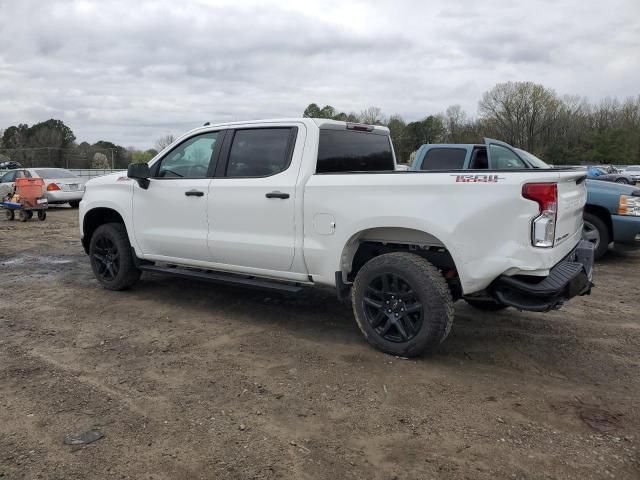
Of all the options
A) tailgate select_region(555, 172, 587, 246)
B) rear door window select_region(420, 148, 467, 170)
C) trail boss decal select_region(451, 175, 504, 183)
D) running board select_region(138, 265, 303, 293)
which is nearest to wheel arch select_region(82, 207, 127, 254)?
running board select_region(138, 265, 303, 293)

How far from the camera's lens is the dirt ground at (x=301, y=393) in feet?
9.64

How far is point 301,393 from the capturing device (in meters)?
3.79

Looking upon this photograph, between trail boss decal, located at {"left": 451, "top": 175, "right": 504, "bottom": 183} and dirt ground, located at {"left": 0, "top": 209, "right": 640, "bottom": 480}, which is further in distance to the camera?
trail boss decal, located at {"left": 451, "top": 175, "right": 504, "bottom": 183}

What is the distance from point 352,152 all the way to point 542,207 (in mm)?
2190

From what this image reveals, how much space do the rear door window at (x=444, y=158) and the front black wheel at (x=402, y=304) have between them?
539 cm

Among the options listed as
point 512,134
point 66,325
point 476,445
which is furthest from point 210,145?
Answer: point 512,134

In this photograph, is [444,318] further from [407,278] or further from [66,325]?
[66,325]

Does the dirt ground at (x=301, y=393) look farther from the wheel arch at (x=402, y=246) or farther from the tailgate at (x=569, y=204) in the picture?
the tailgate at (x=569, y=204)

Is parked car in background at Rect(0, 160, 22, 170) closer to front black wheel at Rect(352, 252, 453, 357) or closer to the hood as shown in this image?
the hood

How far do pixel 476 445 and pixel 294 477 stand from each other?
1078 millimetres

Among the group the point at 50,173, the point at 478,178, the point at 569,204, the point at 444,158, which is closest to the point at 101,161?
the point at 50,173

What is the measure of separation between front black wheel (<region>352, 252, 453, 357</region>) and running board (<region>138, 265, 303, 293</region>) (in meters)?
0.75

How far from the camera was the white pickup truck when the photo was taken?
12.7ft

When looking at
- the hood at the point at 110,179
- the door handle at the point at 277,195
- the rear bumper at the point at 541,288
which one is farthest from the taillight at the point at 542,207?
the hood at the point at 110,179
